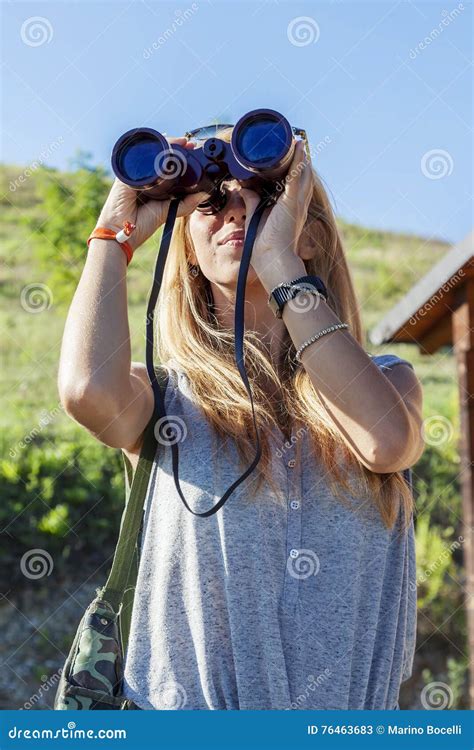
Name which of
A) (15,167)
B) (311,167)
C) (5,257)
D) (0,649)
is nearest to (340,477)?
(311,167)

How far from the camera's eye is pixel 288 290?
1731 millimetres

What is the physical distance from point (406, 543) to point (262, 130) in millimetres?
877

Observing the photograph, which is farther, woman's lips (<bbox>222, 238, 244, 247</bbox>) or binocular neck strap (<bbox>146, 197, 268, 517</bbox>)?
woman's lips (<bbox>222, 238, 244, 247</bbox>)

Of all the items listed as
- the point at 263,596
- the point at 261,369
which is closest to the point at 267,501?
the point at 263,596

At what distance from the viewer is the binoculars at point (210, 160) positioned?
180 centimetres

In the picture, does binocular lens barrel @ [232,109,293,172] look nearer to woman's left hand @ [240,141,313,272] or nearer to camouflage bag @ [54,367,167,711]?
woman's left hand @ [240,141,313,272]

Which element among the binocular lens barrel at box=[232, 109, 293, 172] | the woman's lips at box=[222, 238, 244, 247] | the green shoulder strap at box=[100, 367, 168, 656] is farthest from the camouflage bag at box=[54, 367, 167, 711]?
the binocular lens barrel at box=[232, 109, 293, 172]

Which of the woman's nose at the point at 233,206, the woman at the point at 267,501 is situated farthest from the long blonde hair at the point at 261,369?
the woman's nose at the point at 233,206

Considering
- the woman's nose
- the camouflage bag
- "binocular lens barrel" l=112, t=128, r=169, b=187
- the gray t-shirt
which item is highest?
the woman's nose

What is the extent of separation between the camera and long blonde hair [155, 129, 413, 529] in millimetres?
1729

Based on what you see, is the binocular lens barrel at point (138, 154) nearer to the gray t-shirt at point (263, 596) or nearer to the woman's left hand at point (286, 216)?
the woman's left hand at point (286, 216)

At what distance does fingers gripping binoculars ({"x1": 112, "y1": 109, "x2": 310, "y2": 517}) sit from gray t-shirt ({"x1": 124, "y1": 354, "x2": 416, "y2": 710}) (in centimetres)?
19

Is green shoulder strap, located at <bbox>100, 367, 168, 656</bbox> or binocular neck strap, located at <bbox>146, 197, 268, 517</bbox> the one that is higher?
binocular neck strap, located at <bbox>146, 197, 268, 517</bbox>

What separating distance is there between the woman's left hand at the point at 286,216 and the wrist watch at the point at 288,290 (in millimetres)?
72
